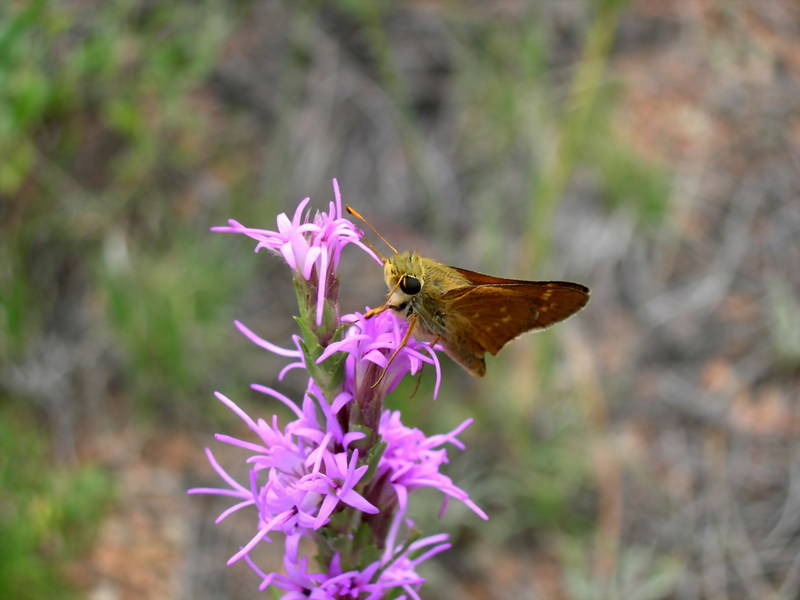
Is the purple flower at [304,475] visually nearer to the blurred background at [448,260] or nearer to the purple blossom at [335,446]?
the purple blossom at [335,446]

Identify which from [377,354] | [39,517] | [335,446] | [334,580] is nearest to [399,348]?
[377,354]

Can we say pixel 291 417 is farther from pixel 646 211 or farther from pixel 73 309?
pixel 646 211

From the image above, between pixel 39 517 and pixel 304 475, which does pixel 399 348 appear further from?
pixel 39 517

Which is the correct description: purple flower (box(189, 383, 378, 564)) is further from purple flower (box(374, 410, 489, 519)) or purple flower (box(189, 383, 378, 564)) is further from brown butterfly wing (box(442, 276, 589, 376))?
brown butterfly wing (box(442, 276, 589, 376))

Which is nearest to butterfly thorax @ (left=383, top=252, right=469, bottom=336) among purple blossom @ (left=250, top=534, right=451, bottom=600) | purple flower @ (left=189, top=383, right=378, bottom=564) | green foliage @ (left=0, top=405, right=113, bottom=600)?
purple flower @ (left=189, top=383, right=378, bottom=564)

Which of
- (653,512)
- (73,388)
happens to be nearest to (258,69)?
(73,388)

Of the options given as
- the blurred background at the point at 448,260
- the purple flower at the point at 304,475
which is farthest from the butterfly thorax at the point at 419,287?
the blurred background at the point at 448,260
